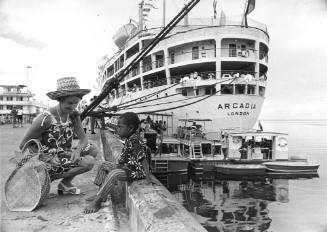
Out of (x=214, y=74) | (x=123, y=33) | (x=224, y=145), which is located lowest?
(x=224, y=145)

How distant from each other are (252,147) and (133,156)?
61.2 feet

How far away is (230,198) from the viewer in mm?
14398

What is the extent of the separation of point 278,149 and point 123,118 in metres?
19.0

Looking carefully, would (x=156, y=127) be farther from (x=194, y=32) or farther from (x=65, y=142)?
(x=65, y=142)

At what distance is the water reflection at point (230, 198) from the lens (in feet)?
36.0

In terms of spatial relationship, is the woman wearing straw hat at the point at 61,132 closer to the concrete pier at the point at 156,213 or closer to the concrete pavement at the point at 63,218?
the concrete pavement at the point at 63,218

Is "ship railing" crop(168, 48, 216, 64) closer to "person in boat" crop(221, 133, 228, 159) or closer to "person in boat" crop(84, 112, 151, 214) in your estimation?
"person in boat" crop(221, 133, 228, 159)

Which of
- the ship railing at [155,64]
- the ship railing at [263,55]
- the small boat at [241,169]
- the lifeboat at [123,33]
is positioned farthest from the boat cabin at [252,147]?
the lifeboat at [123,33]

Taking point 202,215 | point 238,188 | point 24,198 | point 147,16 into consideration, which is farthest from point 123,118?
point 147,16

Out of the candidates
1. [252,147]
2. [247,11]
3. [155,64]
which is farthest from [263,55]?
[155,64]

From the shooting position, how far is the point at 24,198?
332cm

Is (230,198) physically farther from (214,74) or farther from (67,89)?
(67,89)

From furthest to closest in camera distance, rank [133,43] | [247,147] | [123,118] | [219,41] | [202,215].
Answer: [133,43]
[219,41]
[247,147]
[202,215]
[123,118]

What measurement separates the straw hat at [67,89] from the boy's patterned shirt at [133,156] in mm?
757
